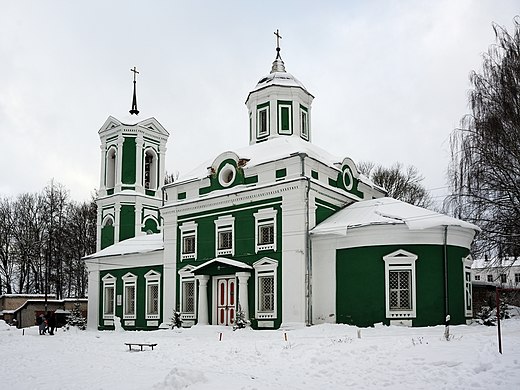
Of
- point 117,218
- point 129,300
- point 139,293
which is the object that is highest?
point 117,218

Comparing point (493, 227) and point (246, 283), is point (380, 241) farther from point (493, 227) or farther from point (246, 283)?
point (246, 283)

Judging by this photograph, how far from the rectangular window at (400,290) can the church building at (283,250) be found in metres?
0.04

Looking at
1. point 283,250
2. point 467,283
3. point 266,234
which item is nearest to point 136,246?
point 266,234

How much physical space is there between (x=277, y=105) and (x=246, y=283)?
922cm

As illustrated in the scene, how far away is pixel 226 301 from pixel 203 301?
1012 mm

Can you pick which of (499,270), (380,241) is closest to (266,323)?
(380,241)

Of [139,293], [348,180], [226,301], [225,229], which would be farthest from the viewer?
[139,293]

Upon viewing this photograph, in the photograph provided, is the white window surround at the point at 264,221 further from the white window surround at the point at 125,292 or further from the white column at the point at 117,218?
the white column at the point at 117,218

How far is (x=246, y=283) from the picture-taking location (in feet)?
80.8

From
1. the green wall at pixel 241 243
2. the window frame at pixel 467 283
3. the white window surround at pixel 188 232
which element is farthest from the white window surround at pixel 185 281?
the window frame at pixel 467 283

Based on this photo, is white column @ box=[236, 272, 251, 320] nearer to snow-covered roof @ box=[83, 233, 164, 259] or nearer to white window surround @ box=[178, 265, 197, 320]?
white window surround @ box=[178, 265, 197, 320]

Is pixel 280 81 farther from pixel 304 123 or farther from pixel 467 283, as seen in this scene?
pixel 467 283

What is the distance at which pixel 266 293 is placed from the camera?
80.5 ft

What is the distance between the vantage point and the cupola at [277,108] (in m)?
29.2
